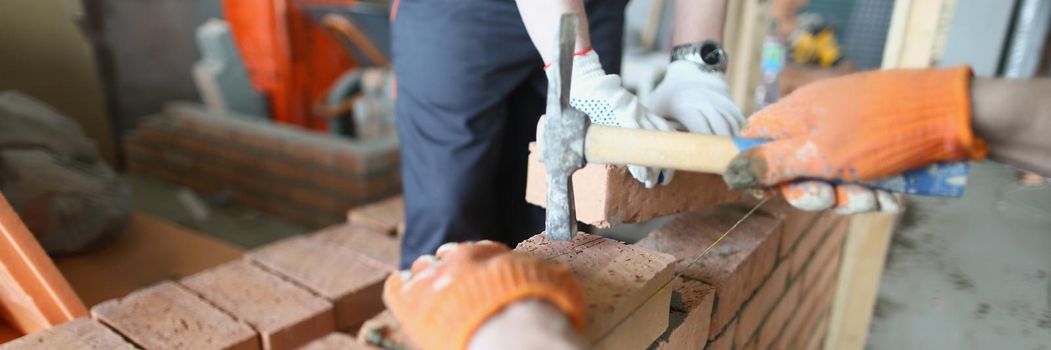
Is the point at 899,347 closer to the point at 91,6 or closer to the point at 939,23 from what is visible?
the point at 939,23

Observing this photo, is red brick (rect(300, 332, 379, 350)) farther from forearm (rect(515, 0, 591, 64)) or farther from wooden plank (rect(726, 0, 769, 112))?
wooden plank (rect(726, 0, 769, 112))

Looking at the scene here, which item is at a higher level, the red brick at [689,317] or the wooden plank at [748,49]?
the wooden plank at [748,49]

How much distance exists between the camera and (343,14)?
4.53m

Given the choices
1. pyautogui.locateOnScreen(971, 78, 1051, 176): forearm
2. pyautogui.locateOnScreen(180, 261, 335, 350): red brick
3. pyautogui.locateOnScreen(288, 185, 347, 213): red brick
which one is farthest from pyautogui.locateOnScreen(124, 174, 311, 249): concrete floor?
pyautogui.locateOnScreen(971, 78, 1051, 176): forearm

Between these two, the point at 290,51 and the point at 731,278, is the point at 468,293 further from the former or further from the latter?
the point at 290,51

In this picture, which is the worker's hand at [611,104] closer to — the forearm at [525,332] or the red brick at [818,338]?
the forearm at [525,332]

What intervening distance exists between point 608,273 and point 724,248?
0.52 meters

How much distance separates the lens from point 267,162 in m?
3.97

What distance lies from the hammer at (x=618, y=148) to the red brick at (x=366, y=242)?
1020mm

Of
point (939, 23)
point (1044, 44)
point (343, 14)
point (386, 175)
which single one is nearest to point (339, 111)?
point (343, 14)

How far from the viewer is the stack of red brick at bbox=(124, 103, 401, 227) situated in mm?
3650

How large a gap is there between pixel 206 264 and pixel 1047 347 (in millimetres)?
2877

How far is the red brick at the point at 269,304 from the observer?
1478 millimetres

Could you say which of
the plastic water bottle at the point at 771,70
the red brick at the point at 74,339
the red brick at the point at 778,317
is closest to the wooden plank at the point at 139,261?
the red brick at the point at 74,339
